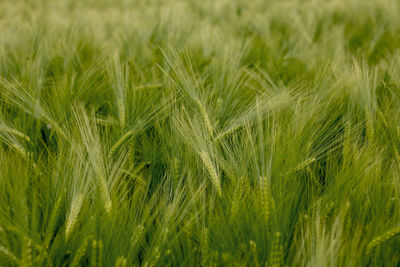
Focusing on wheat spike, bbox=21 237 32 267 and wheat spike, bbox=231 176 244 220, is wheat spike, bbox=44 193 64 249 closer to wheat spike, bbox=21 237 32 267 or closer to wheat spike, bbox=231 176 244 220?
wheat spike, bbox=21 237 32 267

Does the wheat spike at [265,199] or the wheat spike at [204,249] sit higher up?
the wheat spike at [265,199]

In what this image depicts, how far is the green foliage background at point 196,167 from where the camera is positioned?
0.45m

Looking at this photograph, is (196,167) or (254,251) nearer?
(254,251)

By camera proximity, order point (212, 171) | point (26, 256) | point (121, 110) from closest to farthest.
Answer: point (26, 256), point (212, 171), point (121, 110)

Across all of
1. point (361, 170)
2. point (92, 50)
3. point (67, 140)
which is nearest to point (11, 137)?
point (67, 140)

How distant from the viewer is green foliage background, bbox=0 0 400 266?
0.45m

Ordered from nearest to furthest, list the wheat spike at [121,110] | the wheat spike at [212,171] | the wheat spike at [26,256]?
the wheat spike at [26,256] → the wheat spike at [212,171] → the wheat spike at [121,110]

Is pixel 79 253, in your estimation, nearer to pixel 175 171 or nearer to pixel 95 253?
pixel 95 253

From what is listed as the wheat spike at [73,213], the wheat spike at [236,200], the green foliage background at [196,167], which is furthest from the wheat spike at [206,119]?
the wheat spike at [73,213]

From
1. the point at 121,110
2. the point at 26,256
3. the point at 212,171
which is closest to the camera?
the point at 26,256

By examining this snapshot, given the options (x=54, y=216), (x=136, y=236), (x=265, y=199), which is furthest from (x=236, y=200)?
(x=54, y=216)

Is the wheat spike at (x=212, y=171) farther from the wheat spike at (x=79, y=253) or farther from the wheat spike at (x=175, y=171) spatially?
the wheat spike at (x=79, y=253)

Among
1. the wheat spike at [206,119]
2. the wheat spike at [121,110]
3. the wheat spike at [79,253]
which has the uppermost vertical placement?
the wheat spike at [206,119]

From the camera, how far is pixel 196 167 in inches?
23.2
